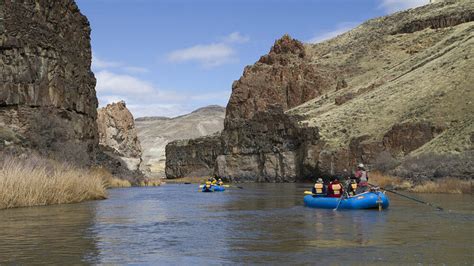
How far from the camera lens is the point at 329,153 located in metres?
79.9

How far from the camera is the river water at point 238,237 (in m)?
15.0

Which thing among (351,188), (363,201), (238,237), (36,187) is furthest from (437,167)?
(238,237)

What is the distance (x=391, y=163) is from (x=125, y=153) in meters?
94.5

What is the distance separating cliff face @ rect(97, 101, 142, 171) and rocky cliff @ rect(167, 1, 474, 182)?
34.7ft

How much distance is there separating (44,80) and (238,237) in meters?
46.3

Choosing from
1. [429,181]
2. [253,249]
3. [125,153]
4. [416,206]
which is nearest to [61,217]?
[253,249]

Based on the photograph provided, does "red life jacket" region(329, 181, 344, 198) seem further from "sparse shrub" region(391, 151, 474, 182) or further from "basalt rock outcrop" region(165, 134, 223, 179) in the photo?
"basalt rock outcrop" region(165, 134, 223, 179)

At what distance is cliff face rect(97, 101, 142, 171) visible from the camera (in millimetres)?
144125

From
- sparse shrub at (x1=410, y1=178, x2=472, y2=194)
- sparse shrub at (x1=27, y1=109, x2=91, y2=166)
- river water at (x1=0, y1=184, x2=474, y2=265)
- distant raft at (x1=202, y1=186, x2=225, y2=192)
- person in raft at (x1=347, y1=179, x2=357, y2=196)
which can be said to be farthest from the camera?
distant raft at (x1=202, y1=186, x2=225, y2=192)

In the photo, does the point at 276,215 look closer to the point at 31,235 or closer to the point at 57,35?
the point at 31,235

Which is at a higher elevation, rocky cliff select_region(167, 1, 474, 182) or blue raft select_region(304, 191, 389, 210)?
rocky cliff select_region(167, 1, 474, 182)

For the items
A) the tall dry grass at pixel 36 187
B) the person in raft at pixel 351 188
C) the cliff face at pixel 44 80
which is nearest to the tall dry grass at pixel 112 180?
the cliff face at pixel 44 80

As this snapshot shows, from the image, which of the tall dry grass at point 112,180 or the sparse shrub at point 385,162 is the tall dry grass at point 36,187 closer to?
the tall dry grass at point 112,180

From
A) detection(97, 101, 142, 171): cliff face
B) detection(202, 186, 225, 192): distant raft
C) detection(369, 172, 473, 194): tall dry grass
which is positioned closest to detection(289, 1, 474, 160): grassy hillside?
detection(369, 172, 473, 194): tall dry grass
